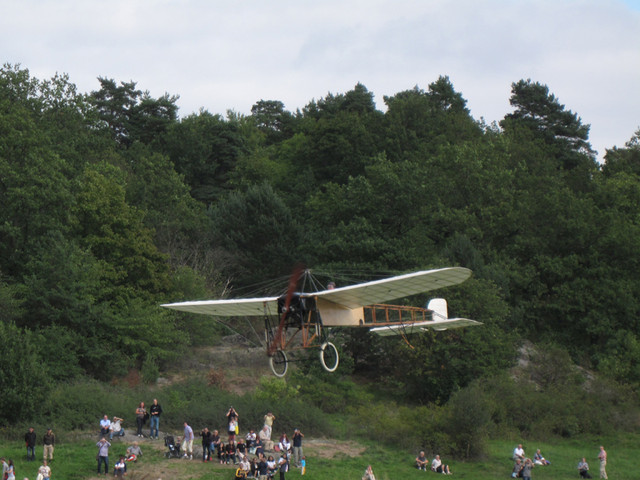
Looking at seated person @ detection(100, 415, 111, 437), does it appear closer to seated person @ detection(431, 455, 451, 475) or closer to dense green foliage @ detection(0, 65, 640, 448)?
dense green foliage @ detection(0, 65, 640, 448)

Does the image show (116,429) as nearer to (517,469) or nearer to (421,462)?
(421,462)

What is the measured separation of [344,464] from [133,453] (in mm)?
6833

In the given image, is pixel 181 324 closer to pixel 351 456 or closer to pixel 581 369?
pixel 351 456

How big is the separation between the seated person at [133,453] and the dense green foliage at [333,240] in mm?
5177

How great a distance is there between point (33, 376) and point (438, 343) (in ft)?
56.8

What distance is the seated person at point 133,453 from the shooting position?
950 inches

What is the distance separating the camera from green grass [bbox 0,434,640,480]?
76.6ft

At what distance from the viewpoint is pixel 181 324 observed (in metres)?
38.4

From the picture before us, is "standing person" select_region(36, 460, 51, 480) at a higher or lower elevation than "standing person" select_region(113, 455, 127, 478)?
higher

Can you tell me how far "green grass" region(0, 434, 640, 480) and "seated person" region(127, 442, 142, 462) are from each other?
0.71 ft

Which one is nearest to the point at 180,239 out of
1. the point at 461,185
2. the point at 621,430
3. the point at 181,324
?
the point at 181,324

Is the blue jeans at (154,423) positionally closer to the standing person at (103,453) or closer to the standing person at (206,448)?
the standing person at (206,448)

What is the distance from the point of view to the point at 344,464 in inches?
1017

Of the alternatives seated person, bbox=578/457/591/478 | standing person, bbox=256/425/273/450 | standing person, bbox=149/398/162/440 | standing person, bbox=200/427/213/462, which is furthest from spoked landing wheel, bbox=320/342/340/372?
seated person, bbox=578/457/591/478
